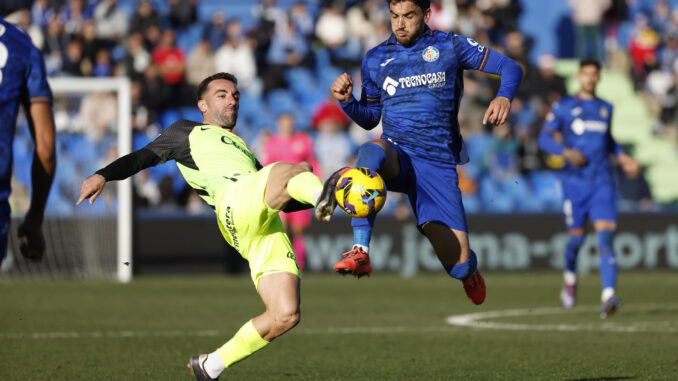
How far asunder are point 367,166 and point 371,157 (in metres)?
0.14

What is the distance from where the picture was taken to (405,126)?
711 cm

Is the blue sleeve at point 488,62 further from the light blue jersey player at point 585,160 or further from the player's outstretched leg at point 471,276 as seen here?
the light blue jersey player at point 585,160

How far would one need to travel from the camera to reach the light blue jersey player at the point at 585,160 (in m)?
11.6

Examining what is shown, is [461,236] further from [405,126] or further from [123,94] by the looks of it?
[123,94]

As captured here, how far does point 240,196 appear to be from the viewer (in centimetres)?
591

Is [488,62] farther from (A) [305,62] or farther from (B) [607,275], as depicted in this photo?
(A) [305,62]

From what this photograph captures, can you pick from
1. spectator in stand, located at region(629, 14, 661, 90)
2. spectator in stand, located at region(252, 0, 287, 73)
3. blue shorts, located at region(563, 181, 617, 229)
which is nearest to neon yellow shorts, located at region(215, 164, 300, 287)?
blue shorts, located at region(563, 181, 617, 229)

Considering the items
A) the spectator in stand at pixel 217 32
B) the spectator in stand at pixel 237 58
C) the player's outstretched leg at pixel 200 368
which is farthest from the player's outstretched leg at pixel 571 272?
the spectator in stand at pixel 217 32

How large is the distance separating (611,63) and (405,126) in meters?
18.0

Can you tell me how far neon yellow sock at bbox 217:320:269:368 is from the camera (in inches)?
Result: 237

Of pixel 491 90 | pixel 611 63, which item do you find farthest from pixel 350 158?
pixel 611 63

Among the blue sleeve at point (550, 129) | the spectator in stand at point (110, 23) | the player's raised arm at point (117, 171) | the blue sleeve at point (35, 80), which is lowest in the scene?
the player's raised arm at point (117, 171)

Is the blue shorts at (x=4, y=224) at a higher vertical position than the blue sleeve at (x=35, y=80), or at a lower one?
lower

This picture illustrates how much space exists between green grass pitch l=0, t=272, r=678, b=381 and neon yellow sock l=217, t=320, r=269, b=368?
1080 millimetres
